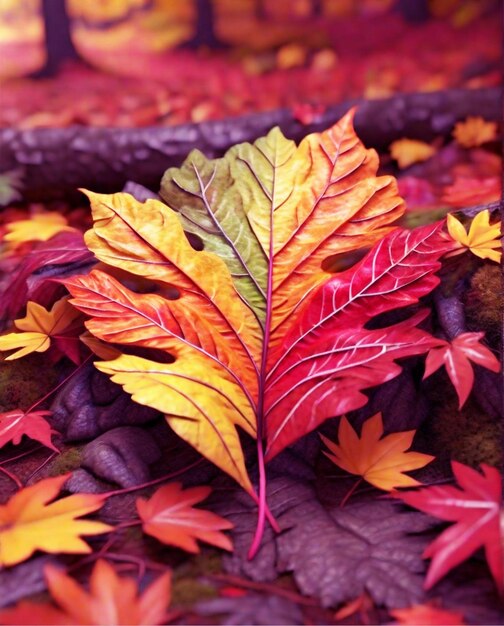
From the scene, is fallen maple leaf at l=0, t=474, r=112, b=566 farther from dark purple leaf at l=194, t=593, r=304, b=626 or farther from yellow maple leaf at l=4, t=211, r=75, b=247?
yellow maple leaf at l=4, t=211, r=75, b=247

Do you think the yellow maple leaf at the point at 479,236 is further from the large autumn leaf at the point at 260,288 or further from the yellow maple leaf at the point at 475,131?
the yellow maple leaf at the point at 475,131

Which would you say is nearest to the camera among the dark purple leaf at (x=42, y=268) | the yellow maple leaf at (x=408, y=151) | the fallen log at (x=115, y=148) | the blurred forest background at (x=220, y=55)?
the dark purple leaf at (x=42, y=268)

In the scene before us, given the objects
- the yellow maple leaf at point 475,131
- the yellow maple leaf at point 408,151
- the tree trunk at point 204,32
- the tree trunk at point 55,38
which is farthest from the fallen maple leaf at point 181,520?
the tree trunk at point 55,38

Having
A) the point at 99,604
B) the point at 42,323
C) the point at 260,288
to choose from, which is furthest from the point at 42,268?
the point at 99,604

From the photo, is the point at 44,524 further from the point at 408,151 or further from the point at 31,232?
the point at 408,151

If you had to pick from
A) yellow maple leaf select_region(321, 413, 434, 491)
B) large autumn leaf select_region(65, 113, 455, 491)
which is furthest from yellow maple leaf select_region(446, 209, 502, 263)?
yellow maple leaf select_region(321, 413, 434, 491)

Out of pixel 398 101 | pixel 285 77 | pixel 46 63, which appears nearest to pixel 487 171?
pixel 398 101
